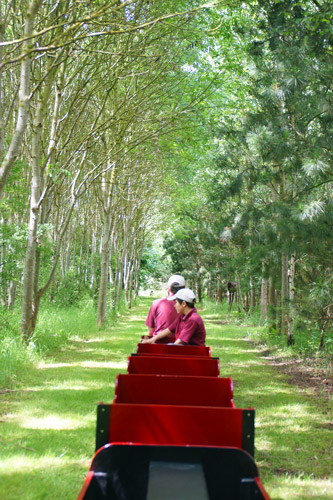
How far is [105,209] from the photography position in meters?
18.4

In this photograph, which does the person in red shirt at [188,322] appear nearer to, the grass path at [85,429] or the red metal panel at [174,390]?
the grass path at [85,429]

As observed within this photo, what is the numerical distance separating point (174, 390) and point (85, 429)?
1.88 m

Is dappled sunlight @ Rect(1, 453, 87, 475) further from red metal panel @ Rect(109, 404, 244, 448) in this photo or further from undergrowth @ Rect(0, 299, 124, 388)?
undergrowth @ Rect(0, 299, 124, 388)

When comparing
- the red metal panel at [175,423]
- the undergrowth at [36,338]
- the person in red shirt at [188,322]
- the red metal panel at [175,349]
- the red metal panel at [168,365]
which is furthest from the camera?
the undergrowth at [36,338]

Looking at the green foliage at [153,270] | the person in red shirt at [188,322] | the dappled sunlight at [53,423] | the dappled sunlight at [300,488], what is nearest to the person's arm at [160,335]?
the person in red shirt at [188,322]

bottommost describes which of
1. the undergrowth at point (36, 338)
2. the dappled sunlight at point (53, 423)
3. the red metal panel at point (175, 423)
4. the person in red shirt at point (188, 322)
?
the dappled sunlight at point (53, 423)

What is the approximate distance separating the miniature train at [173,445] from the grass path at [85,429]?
0.94 metres

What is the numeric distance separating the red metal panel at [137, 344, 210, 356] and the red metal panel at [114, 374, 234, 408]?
160 centimetres

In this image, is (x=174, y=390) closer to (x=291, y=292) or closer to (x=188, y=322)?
(x=188, y=322)

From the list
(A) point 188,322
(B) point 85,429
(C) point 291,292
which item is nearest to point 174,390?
(B) point 85,429

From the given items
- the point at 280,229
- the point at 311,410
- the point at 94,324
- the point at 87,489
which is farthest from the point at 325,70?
the point at 94,324

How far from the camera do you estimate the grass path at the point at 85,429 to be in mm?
4445

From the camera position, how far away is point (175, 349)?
21.3 feet

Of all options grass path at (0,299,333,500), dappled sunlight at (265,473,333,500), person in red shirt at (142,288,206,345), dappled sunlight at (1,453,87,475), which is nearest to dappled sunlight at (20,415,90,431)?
grass path at (0,299,333,500)
